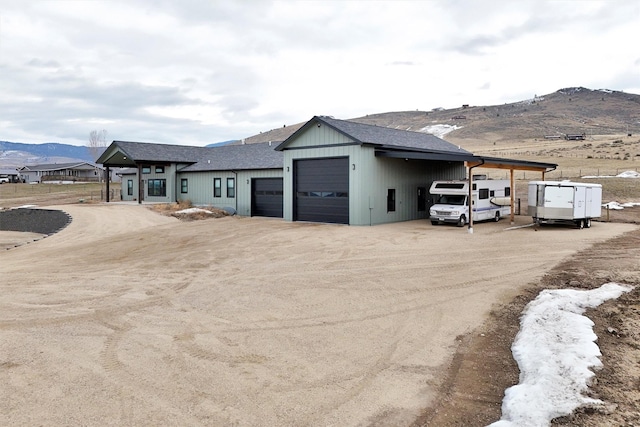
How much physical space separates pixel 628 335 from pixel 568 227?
17537 millimetres

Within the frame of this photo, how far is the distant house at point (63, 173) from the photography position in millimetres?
81875

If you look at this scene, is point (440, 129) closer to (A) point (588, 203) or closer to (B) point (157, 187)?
(B) point (157, 187)

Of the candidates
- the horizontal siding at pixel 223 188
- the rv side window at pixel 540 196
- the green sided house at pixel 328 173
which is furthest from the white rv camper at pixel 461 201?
the horizontal siding at pixel 223 188

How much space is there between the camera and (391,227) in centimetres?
2319

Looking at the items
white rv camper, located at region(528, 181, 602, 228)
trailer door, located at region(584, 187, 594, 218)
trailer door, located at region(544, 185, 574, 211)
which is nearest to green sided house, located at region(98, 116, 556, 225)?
white rv camper, located at region(528, 181, 602, 228)

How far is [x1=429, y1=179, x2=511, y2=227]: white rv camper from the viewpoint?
2359 cm

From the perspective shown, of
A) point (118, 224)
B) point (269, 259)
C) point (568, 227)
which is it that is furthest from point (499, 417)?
point (118, 224)

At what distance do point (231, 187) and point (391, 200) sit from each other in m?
12.3

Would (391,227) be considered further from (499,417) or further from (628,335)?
(499,417)

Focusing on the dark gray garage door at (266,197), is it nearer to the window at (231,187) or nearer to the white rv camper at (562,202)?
the window at (231,187)

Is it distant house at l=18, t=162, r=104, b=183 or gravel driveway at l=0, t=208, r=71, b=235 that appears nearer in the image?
gravel driveway at l=0, t=208, r=71, b=235

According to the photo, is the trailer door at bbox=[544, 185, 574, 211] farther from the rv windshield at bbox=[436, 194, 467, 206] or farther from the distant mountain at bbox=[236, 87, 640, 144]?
the distant mountain at bbox=[236, 87, 640, 144]

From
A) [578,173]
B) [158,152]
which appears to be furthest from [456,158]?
[578,173]

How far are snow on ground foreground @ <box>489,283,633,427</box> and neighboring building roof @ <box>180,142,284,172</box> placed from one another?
73.2 ft
